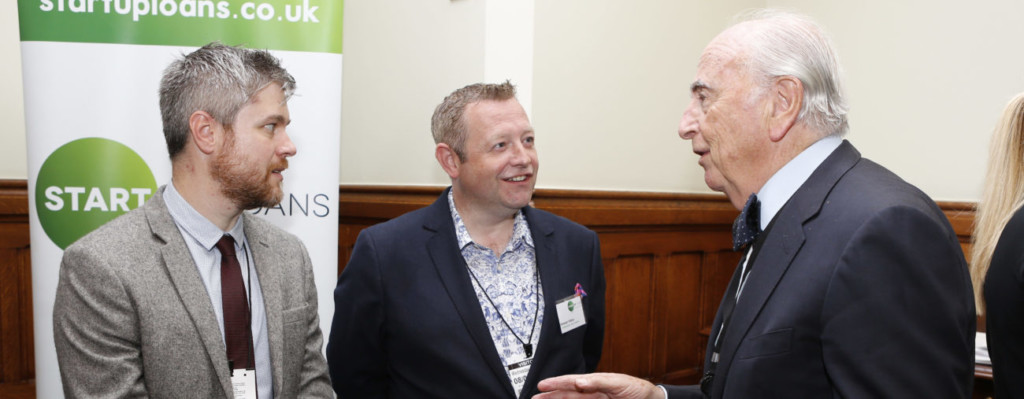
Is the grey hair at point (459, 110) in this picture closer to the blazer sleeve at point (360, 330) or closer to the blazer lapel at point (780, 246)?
the blazer sleeve at point (360, 330)

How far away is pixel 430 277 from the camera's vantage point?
220 cm

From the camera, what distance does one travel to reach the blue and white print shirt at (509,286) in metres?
2.20

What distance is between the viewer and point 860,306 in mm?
1188

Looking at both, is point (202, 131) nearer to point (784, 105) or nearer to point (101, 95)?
point (101, 95)

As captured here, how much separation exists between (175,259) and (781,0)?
387 cm

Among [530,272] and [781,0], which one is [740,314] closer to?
[530,272]

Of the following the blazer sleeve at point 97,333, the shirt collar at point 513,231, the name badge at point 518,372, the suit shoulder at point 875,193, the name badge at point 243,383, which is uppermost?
the suit shoulder at point 875,193

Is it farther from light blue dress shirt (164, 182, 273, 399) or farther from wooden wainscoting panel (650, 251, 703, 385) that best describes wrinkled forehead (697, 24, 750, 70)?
wooden wainscoting panel (650, 251, 703, 385)

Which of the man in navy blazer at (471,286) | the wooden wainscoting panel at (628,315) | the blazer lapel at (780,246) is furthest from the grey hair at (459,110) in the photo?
the wooden wainscoting panel at (628,315)

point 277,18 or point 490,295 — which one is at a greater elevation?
point 277,18

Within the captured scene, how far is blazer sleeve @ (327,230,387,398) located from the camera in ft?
7.15

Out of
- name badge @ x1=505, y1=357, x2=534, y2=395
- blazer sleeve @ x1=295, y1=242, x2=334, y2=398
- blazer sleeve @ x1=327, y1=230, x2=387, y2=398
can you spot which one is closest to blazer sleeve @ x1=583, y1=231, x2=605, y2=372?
name badge @ x1=505, y1=357, x2=534, y2=395

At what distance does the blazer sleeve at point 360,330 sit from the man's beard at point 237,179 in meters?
0.40

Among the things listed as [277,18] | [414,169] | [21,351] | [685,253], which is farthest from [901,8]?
[21,351]
